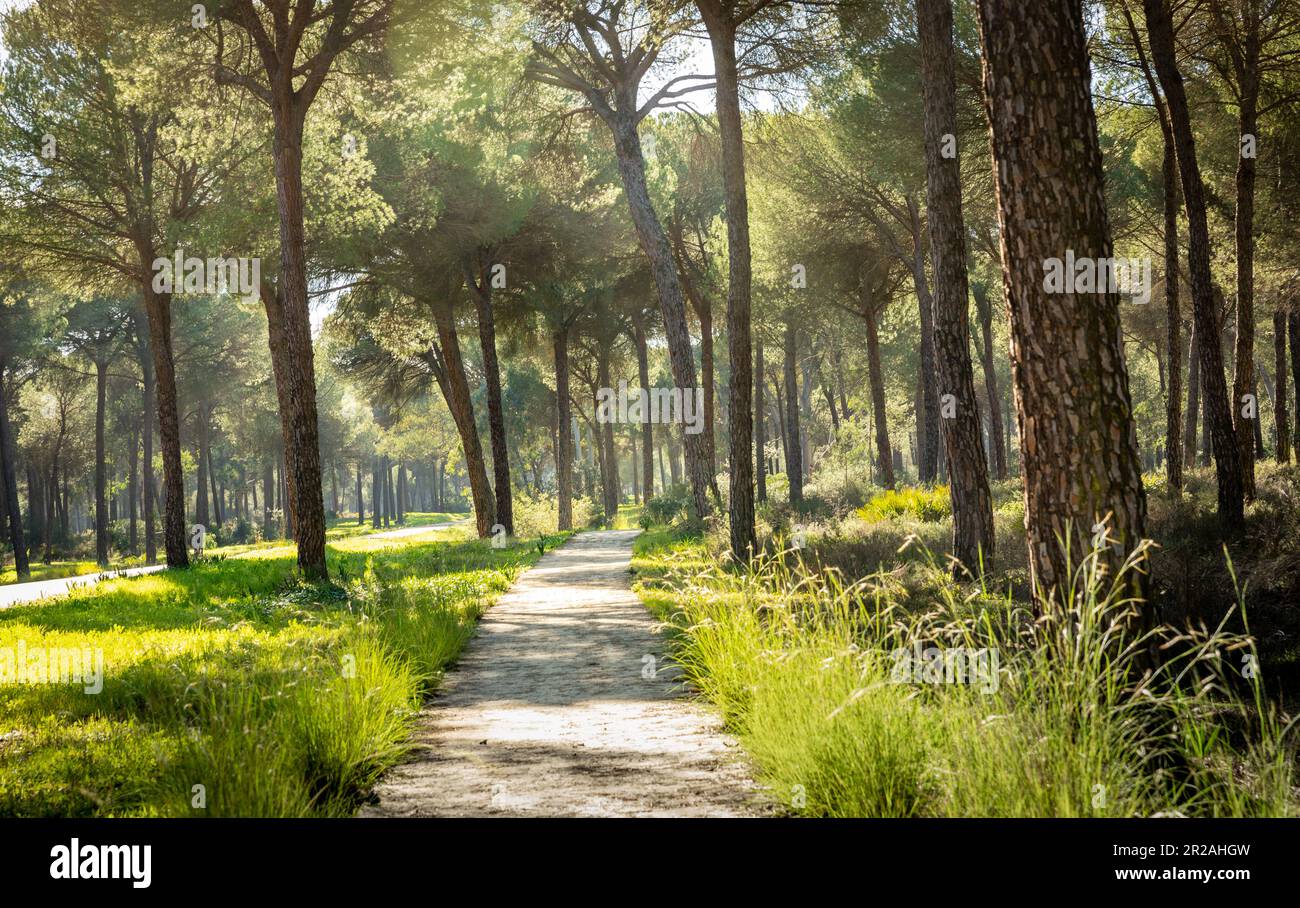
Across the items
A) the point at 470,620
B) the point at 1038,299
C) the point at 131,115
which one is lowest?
the point at 470,620

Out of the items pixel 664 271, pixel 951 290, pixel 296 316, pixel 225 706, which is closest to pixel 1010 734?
pixel 225 706

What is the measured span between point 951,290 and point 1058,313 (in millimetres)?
6101

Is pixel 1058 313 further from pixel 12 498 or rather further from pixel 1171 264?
pixel 12 498

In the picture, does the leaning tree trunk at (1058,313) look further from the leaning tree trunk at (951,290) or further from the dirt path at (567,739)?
the leaning tree trunk at (951,290)

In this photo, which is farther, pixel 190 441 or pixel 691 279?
pixel 190 441

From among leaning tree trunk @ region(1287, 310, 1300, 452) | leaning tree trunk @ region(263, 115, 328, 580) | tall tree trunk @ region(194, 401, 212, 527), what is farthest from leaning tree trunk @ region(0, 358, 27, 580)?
leaning tree trunk @ region(1287, 310, 1300, 452)

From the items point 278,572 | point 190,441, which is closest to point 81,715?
point 278,572

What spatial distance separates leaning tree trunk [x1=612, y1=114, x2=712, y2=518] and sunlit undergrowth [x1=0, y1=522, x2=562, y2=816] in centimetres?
734

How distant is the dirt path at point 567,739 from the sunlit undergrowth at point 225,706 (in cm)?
26

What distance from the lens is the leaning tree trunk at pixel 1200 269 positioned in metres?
12.6

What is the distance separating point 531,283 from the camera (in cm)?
2694

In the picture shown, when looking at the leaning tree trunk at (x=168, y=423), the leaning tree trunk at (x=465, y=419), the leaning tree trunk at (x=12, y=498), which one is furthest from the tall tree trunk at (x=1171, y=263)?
the leaning tree trunk at (x=12, y=498)
